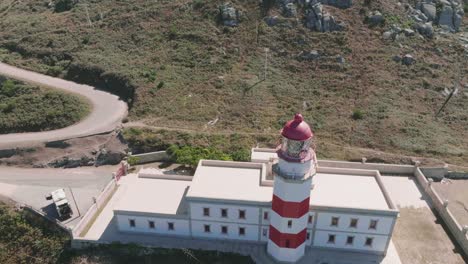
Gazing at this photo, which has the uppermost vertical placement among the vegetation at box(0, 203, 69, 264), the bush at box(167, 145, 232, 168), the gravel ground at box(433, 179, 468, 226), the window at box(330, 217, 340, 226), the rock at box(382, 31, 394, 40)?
the rock at box(382, 31, 394, 40)

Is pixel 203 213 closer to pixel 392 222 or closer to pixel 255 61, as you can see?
pixel 392 222

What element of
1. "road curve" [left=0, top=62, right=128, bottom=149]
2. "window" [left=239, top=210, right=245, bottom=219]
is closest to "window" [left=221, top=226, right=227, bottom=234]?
"window" [left=239, top=210, right=245, bottom=219]

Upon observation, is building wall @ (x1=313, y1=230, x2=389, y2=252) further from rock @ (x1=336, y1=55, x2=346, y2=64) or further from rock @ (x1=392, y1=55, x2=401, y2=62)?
rock @ (x1=392, y1=55, x2=401, y2=62)

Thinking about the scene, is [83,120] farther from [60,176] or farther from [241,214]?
[241,214]

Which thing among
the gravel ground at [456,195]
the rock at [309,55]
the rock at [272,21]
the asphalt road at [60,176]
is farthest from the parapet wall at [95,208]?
the rock at [272,21]

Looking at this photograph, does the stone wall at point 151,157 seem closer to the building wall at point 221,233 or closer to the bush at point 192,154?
the bush at point 192,154

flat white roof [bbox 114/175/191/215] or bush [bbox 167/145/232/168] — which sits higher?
flat white roof [bbox 114/175/191/215]
